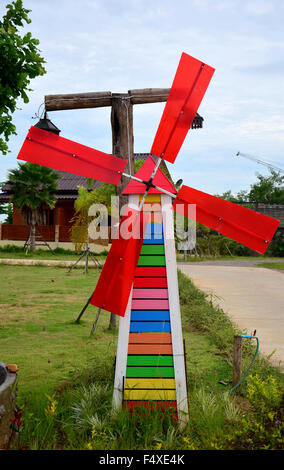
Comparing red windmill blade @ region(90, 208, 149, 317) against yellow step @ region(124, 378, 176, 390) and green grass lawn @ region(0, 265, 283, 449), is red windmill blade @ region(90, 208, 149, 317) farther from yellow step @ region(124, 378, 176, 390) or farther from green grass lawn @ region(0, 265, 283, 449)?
green grass lawn @ region(0, 265, 283, 449)

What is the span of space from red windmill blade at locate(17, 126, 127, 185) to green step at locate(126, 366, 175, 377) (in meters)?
1.57

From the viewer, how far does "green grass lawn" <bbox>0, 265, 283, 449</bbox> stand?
353 cm

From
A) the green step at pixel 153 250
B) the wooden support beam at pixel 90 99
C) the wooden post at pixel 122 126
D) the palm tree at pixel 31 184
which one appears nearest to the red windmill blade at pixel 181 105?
the green step at pixel 153 250

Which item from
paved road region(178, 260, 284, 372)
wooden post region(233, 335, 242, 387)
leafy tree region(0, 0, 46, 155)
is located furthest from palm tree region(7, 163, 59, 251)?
wooden post region(233, 335, 242, 387)

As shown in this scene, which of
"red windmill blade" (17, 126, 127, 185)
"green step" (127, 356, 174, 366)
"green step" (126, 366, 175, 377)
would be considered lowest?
"green step" (126, 366, 175, 377)

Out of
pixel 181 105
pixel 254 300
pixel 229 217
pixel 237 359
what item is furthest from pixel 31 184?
pixel 229 217

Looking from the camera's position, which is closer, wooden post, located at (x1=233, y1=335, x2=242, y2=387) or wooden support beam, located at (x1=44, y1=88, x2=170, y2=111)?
wooden post, located at (x1=233, y1=335, x2=242, y2=387)

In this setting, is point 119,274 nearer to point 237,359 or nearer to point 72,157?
point 72,157

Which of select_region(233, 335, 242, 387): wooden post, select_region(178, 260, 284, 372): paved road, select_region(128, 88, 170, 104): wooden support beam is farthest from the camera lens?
select_region(178, 260, 284, 372): paved road

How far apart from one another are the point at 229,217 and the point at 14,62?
3.75 meters

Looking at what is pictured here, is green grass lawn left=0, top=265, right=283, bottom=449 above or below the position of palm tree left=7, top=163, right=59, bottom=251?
below

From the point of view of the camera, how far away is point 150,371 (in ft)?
12.8

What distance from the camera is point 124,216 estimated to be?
3904mm

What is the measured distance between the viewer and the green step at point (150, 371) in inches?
154
